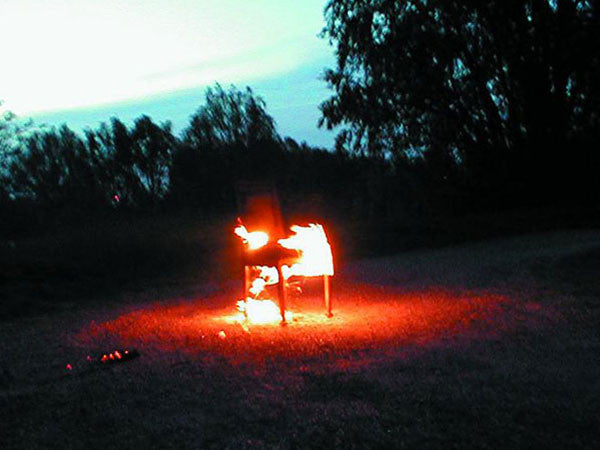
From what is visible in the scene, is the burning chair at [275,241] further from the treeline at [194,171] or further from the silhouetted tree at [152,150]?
the silhouetted tree at [152,150]

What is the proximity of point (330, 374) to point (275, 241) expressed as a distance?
2.43 meters

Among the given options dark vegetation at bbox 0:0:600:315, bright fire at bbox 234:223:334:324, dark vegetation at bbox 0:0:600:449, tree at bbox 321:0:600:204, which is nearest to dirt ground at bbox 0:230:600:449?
dark vegetation at bbox 0:0:600:449

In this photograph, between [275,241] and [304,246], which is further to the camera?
[304,246]

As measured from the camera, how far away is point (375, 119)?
60.8 feet

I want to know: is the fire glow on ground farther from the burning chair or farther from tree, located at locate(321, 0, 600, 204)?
tree, located at locate(321, 0, 600, 204)

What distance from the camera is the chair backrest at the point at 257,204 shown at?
23.4 feet

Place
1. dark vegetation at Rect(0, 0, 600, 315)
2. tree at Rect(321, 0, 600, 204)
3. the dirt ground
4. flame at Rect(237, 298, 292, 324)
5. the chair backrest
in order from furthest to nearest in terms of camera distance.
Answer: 1. tree at Rect(321, 0, 600, 204)
2. dark vegetation at Rect(0, 0, 600, 315)
3. flame at Rect(237, 298, 292, 324)
4. the chair backrest
5. the dirt ground

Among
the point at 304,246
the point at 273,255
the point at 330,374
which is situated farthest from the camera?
the point at 304,246

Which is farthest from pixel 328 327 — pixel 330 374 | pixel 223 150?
pixel 223 150

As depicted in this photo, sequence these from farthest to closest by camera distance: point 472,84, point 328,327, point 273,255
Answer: point 472,84 → point 273,255 → point 328,327

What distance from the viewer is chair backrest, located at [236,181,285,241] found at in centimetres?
714

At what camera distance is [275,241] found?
6902 millimetres

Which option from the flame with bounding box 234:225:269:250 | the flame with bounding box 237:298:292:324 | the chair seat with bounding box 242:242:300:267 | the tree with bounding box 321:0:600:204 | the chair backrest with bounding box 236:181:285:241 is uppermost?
the tree with bounding box 321:0:600:204

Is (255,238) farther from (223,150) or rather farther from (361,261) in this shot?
(223,150)
